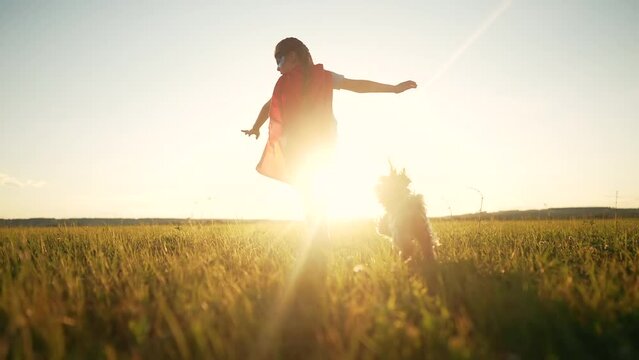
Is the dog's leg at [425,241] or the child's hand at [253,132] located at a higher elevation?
the child's hand at [253,132]

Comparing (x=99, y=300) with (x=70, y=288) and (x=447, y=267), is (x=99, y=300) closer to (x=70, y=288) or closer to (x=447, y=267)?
(x=70, y=288)

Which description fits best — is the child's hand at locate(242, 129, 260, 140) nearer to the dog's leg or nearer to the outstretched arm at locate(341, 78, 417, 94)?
the outstretched arm at locate(341, 78, 417, 94)

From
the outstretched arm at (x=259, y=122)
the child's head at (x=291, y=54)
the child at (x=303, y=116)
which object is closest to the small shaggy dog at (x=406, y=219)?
the child at (x=303, y=116)

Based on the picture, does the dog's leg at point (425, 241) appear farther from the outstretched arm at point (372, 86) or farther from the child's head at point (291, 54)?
the child's head at point (291, 54)

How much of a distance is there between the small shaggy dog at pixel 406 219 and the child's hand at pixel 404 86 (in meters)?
1.15

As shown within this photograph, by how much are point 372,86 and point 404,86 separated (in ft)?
1.53

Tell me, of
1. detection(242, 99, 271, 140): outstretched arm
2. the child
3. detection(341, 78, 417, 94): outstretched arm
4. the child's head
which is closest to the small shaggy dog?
the child

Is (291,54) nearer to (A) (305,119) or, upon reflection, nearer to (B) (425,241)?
(A) (305,119)

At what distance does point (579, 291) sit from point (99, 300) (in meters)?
4.00

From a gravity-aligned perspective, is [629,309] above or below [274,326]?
above

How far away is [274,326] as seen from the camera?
8.79 feet

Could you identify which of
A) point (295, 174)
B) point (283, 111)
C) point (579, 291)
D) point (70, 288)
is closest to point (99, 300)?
point (70, 288)

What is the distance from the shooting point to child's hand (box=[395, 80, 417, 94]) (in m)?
5.68

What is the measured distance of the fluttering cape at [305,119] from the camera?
16.5 feet
